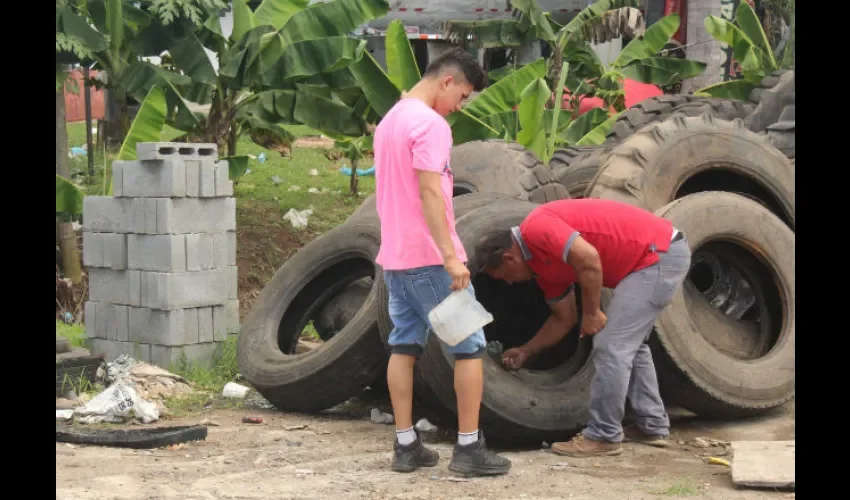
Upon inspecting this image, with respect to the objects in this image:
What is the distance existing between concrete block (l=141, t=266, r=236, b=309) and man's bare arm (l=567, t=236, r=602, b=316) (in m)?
3.31

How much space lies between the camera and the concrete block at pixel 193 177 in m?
7.95

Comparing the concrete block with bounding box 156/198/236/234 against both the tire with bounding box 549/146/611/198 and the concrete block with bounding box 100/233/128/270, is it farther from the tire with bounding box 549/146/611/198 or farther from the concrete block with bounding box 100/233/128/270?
the tire with bounding box 549/146/611/198

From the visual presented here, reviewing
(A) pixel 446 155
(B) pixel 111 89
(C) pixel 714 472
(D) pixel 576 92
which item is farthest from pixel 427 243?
(D) pixel 576 92

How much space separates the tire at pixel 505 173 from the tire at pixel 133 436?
2805 mm

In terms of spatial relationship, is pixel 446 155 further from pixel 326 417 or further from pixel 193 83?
pixel 193 83

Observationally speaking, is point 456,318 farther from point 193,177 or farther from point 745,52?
point 745,52

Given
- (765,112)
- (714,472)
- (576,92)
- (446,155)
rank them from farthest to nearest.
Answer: (576,92), (765,112), (714,472), (446,155)

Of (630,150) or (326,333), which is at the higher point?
(630,150)

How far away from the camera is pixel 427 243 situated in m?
5.29

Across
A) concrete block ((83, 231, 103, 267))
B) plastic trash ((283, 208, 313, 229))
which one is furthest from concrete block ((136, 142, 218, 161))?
plastic trash ((283, 208, 313, 229))

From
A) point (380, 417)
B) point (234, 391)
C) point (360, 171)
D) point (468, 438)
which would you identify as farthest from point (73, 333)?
point (360, 171)

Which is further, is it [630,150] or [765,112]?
[765,112]
